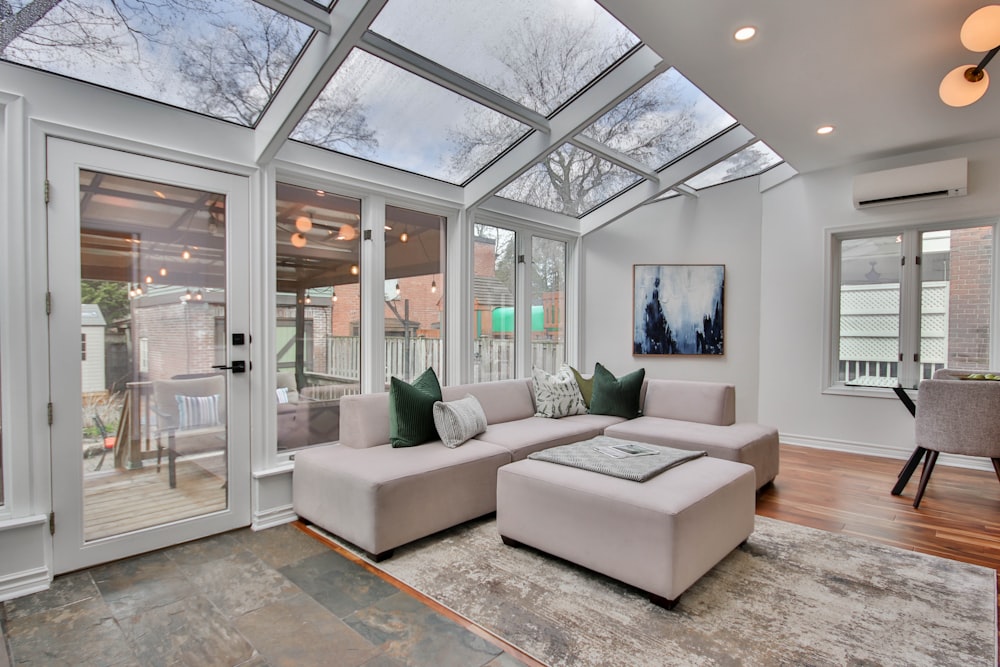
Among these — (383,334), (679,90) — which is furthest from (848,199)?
(383,334)

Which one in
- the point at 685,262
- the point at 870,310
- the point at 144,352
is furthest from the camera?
the point at 685,262

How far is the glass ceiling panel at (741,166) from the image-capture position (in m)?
4.70

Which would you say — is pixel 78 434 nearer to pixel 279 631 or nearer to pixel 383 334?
pixel 279 631


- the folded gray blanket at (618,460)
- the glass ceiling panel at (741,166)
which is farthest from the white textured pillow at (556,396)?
the glass ceiling panel at (741,166)

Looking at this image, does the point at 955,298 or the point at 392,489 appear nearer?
the point at 392,489

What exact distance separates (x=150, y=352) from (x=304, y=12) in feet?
6.12

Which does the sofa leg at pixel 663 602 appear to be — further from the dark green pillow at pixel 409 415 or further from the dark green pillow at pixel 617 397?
the dark green pillow at pixel 617 397

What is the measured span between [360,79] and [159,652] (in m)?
2.83

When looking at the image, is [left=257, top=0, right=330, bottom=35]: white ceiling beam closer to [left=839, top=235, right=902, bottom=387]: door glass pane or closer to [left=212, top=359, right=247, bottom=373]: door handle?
[left=212, top=359, right=247, bottom=373]: door handle

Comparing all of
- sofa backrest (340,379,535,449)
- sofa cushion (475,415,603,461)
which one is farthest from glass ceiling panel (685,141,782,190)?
sofa backrest (340,379,535,449)

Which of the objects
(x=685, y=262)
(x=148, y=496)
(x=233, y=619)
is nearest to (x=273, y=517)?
(x=148, y=496)

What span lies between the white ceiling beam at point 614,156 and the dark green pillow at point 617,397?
1.85 m

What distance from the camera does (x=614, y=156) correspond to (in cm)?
431

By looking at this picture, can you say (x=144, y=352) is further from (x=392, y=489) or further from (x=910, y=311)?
(x=910, y=311)
